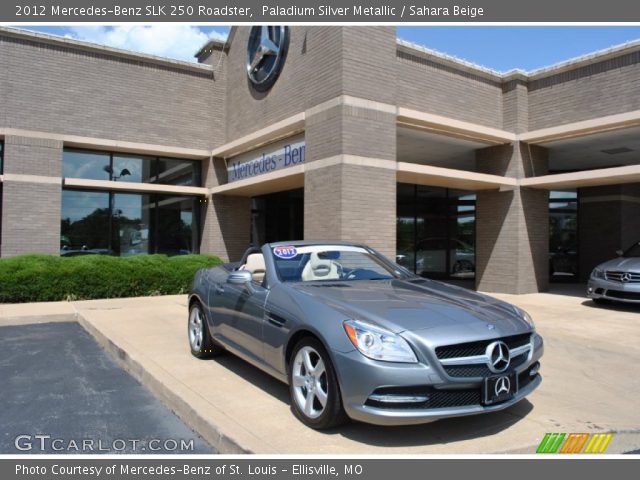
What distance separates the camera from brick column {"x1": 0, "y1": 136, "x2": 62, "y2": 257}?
13.0 metres

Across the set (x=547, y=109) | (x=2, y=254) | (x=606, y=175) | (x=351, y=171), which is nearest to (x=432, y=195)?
(x=547, y=109)

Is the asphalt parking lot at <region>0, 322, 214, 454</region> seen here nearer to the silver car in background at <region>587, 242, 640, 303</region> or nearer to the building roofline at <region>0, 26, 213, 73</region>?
the silver car in background at <region>587, 242, 640, 303</region>

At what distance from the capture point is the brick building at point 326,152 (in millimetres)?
10703

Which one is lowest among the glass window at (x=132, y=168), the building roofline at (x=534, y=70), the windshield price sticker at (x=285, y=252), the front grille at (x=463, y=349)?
the front grille at (x=463, y=349)

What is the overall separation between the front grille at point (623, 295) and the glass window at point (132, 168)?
40.9ft

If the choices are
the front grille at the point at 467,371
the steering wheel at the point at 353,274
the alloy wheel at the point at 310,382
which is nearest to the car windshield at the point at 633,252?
the steering wheel at the point at 353,274

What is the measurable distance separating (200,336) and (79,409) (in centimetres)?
177

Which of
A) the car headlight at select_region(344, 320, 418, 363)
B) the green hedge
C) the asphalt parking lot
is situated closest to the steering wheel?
the car headlight at select_region(344, 320, 418, 363)

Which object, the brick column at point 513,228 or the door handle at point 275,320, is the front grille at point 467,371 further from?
the brick column at point 513,228

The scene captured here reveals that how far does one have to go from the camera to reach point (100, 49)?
1429cm

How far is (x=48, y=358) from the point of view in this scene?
675 centimetres

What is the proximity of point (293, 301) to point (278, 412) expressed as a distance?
0.94 m

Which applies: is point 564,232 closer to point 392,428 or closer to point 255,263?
point 255,263

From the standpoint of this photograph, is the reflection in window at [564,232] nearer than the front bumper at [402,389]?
No
